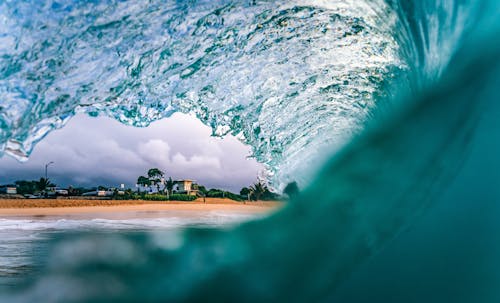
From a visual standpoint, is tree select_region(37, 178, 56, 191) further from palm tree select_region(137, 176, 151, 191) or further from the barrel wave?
the barrel wave

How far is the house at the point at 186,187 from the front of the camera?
4908 cm

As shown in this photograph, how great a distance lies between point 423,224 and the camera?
5336 mm

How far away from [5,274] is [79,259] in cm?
370

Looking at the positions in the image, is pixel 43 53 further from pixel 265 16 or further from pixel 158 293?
pixel 158 293

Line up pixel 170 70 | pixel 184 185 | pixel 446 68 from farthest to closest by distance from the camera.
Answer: pixel 184 185 < pixel 446 68 < pixel 170 70

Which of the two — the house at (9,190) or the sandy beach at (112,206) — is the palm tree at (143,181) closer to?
the sandy beach at (112,206)

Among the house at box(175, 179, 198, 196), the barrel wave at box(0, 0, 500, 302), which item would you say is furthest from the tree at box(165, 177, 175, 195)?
the barrel wave at box(0, 0, 500, 302)

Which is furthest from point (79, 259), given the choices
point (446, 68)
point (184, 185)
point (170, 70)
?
point (184, 185)

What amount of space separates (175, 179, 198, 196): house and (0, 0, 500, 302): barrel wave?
42.8 m

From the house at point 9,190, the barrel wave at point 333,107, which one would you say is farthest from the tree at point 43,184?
the barrel wave at point 333,107

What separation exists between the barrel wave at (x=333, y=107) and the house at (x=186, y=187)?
4283cm

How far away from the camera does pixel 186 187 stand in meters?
50.1

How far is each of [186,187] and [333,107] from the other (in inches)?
1752

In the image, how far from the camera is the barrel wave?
412 centimetres
